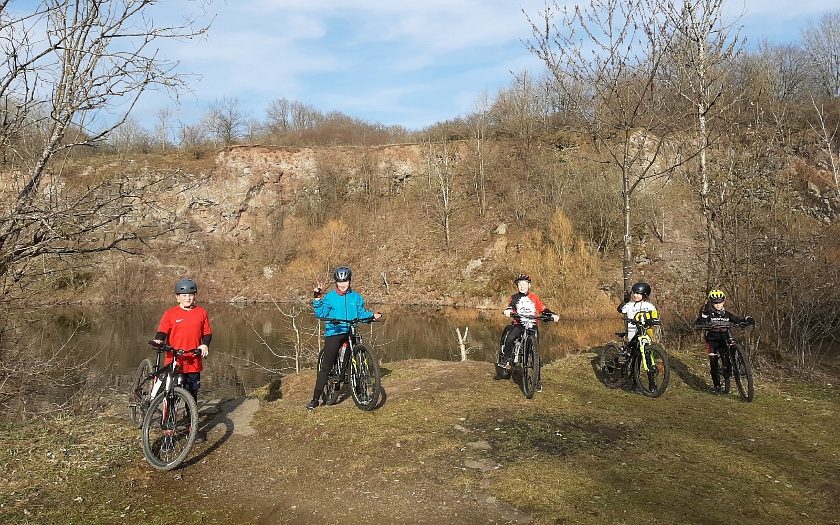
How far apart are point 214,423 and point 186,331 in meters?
1.37

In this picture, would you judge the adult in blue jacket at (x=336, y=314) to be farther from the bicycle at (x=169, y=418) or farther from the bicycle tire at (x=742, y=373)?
the bicycle tire at (x=742, y=373)

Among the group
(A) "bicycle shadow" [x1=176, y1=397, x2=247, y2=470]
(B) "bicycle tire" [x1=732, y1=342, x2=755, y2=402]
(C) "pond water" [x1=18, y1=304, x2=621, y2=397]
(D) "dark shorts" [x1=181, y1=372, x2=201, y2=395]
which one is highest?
(D) "dark shorts" [x1=181, y1=372, x2=201, y2=395]

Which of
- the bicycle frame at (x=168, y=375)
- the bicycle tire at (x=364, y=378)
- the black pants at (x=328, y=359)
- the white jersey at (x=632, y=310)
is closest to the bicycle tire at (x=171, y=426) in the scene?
the bicycle frame at (x=168, y=375)

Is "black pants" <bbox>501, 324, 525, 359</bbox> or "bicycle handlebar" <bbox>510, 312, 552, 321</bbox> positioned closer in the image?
"bicycle handlebar" <bbox>510, 312, 552, 321</bbox>

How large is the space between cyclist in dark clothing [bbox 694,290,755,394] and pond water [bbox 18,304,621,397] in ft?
31.4

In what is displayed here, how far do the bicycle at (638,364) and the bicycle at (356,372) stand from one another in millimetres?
3713

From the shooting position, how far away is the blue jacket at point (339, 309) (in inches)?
281

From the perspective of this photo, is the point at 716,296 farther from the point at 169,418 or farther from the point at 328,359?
the point at 169,418

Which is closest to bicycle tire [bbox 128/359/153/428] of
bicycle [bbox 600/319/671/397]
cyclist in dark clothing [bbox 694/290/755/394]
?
bicycle [bbox 600/319/671/397]

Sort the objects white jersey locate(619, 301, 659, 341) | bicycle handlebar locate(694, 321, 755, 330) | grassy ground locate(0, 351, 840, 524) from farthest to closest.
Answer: white jersey locate(619, 301, 659, 341)
bicycle handlebar locate(694, 321, 755, 330)
grassy ground locate(0, 351, 840, 524)

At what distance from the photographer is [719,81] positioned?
37.8 feet

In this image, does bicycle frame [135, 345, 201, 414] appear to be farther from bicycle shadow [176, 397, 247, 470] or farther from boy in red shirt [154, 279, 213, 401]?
bicycle shadow [176, 397, 247, 470]

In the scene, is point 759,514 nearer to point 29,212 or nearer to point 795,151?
point 29,212

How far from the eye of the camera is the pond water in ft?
56.3
